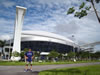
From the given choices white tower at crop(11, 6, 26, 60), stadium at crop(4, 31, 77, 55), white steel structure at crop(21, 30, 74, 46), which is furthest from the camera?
white steel structure at crop(21, 30, 74, 46)

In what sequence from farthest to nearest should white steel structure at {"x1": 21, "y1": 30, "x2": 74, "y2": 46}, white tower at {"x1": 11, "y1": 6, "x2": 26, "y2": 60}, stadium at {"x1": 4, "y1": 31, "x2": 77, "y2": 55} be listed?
white steel structure at {"x1": 21, "y1": 30, "x2": 74, "y2": 46}, stadium at {"x1": 4, "y1": 31, "x2": 77, "y2": 55}, white tower at {"x1": 11, "y1": 6, "x2": 26, "y2": 60}

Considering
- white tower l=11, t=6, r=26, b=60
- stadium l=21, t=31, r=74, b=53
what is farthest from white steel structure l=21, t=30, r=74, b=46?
white tower l=11, t=6, r=26, b=60

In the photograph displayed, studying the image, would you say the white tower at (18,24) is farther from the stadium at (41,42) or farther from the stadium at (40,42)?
the stadium at (41,42)

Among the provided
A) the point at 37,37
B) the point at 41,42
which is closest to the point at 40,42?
the point at 41,42

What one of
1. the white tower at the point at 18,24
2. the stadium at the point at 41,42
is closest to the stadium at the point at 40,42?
the stadium at the point at 41,42

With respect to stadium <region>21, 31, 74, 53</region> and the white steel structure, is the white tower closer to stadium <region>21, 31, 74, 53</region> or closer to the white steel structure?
stadium <region>21, 31, 74, 53</region>

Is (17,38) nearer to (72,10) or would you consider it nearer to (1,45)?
(72,10)

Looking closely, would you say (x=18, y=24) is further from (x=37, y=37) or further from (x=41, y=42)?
(x=41, y=42)

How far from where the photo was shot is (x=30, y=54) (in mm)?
8898

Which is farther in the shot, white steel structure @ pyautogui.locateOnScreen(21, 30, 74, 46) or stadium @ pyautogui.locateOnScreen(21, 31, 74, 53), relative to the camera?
white steel structure @ pyautogui.locateOnScreen(21, 30, 74, 46)

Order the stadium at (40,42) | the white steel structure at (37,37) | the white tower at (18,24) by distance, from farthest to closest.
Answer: the white steel structure at (37,37), the stadium at (40,42), the white tower at (18,24)

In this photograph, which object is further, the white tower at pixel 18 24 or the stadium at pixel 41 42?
the stadium at pixel 41 42

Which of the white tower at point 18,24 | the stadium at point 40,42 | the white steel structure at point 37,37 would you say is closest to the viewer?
the white tower at point 18,24

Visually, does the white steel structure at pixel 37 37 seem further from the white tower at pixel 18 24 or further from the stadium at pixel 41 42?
the white tower at pixel 18 24
